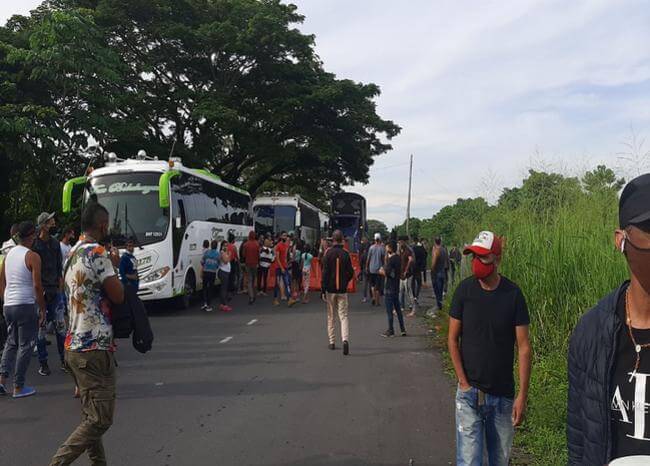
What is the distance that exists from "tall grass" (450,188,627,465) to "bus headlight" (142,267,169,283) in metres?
7.87

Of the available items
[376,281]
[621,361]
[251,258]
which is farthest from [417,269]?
[621,361]

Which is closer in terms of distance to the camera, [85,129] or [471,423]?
[471,423]

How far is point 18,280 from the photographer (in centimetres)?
644

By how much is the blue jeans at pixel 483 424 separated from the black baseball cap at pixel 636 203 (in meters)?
2.00

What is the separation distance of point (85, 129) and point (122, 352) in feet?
38.8

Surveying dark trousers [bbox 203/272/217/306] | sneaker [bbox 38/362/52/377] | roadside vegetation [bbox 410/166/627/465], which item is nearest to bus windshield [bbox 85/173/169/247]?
dark trousers [bbox 203/272/217/306]

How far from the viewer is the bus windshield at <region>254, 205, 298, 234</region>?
26.5 meters

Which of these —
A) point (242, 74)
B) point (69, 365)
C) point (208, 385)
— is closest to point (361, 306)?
point (208, 385)

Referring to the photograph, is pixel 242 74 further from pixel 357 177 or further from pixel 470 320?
pixel 470 320

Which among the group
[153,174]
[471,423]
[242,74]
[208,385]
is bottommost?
[208,385]

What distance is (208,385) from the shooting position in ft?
23.3

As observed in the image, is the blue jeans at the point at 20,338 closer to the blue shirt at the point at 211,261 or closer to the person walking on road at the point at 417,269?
the blue shirt at the point at 211,261

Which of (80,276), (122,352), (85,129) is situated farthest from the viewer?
(85,129)

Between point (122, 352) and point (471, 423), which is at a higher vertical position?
point (471, 423)
